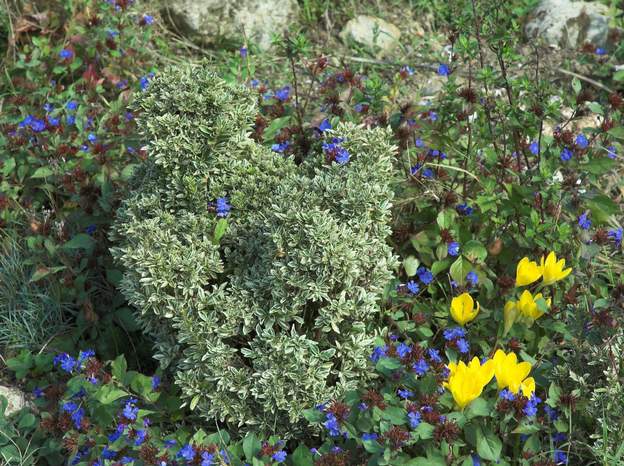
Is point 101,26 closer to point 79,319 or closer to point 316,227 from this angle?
point 79,319

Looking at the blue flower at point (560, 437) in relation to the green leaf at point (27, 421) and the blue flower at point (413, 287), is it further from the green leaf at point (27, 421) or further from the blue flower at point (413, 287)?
the green leaf at point (27, 421)

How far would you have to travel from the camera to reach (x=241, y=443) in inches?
112

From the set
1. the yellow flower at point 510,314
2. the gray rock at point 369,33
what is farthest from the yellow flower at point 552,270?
the gray rock at point 369,33

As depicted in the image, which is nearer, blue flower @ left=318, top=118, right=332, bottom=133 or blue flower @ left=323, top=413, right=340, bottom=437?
blue flower @ left=323, top=413, right=340, bottom=437

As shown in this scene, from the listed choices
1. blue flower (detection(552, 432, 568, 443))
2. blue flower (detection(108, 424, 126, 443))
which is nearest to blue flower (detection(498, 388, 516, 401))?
blue flower (detection(552, 432, 568, 443))

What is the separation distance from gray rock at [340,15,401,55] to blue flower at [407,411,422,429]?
123 inches

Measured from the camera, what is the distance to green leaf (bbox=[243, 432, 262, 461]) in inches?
106

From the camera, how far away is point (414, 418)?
2.50m

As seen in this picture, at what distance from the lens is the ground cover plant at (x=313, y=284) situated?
8.86 ft

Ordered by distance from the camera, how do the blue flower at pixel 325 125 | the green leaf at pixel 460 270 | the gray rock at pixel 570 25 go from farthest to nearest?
the gray rock at pixel 570 25 < the blue flower at pixel 325 125 < the green leaf at pixel 460 270

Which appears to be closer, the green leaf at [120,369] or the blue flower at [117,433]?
the blue flower at [117,433]

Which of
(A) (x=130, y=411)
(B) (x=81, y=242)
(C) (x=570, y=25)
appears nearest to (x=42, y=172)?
(B) (x=81, y=242)

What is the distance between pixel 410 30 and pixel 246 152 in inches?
103

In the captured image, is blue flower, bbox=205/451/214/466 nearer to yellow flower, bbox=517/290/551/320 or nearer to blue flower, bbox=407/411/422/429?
blue flower, bbox=407/411/422/429
